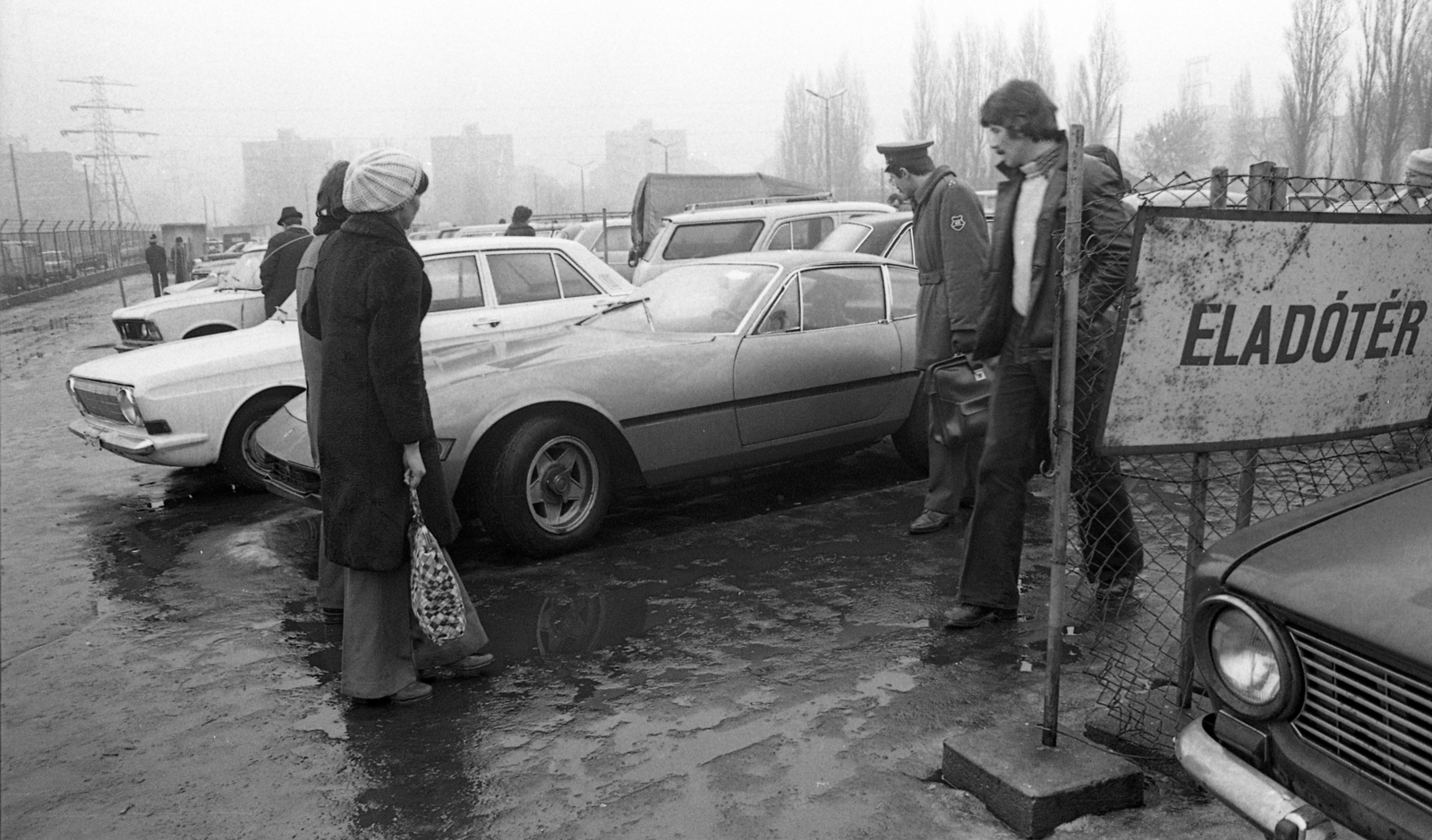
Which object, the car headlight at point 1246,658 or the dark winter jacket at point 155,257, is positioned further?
the dark winter jacket at point 155,257

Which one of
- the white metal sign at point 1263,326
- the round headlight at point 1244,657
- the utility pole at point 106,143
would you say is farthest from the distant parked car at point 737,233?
the utility pole at point 106,143

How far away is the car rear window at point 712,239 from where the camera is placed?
11883 millimetres

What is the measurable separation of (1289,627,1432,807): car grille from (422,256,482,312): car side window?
21.9 feet

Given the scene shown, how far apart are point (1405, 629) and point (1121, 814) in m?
1.14

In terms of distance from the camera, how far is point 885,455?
7488 mm

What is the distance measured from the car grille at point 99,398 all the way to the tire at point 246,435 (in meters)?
0.66

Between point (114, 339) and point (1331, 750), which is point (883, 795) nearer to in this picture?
point (1331, 750)

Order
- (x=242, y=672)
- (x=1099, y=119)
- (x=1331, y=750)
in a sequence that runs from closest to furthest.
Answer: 1. (x=1331, y=750)
2. (x=242, y=672)
3. (x=1099, y=119)

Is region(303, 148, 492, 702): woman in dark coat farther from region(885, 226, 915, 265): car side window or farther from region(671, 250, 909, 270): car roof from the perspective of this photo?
region(885, 226, 915, 265): car side window

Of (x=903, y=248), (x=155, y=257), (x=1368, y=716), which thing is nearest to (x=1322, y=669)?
(x=1368, y=716)

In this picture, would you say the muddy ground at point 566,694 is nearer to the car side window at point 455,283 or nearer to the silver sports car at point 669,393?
the silver sports car at point 669,393

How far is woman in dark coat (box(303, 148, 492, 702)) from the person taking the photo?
3.68 meters

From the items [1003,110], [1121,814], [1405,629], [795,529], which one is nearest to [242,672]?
Answer: [795,529]

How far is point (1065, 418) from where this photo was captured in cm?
295
